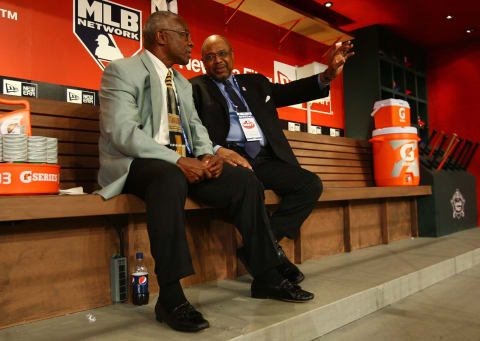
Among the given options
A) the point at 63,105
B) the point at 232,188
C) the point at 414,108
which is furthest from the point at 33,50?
the point at 414,108

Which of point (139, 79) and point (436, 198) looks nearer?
point (139, 79)

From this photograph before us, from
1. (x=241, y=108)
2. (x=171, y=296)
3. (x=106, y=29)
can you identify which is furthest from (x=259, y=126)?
(x=106, y=29)

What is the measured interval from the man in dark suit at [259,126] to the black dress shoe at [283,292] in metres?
0.41

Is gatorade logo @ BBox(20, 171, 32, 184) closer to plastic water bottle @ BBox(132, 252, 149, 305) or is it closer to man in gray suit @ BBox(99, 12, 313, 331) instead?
man in gray suit @ BBox(99, 12, 313, 331)

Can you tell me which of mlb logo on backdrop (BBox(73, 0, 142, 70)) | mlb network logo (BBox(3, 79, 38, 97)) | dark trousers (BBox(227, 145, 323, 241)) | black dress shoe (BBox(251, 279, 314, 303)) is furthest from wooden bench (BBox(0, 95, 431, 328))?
mlb logo on backdrop (BBox(73, 0, 142, 70))

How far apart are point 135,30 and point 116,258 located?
2694 mm

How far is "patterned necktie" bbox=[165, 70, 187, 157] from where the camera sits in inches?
64.1

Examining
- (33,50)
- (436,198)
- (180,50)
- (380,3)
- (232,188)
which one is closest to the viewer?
(232,188)

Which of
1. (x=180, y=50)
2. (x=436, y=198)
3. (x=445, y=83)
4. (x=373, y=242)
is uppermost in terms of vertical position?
(x=445, y=83)

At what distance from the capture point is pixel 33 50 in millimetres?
3049

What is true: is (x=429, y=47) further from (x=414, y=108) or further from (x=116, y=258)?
(x=116, y=258)

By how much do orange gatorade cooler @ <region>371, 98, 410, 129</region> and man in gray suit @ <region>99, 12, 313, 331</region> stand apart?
7.40 feet

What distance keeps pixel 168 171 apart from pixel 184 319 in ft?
1.52

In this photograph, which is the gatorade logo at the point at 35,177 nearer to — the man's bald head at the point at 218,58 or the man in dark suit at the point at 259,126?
the man in dark suit at the point at 259,126
